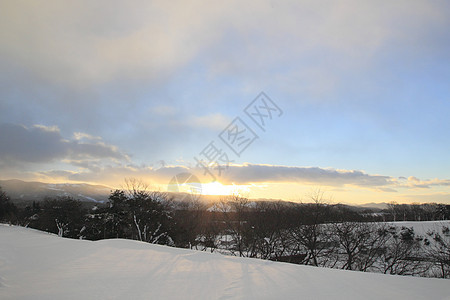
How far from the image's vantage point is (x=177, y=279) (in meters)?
4.91

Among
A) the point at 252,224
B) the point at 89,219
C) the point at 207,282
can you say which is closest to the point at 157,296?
the point at 207,282

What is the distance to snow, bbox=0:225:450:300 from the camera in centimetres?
414

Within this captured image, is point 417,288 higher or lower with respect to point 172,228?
higher

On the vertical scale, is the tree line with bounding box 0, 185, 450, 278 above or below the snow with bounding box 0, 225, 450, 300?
below

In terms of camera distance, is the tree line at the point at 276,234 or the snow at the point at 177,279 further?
the tree line at the point at 276,234

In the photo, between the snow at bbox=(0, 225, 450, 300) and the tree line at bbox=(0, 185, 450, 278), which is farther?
the tree line at bbox=(0, 185, 450, 278)

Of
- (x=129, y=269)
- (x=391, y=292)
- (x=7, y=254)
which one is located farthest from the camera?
(x=7, y=254)

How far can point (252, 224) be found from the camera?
19.8 metres

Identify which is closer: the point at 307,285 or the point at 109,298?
the point at 109,298

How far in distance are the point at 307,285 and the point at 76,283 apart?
433 cm

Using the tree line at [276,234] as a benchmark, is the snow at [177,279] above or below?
above

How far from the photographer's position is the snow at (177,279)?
4137mm

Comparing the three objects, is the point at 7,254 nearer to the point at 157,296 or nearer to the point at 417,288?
the point at 157,296

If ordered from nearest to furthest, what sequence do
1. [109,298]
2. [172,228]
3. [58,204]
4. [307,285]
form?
[109,298] → [307,285] → [172,228] → [58,204]
